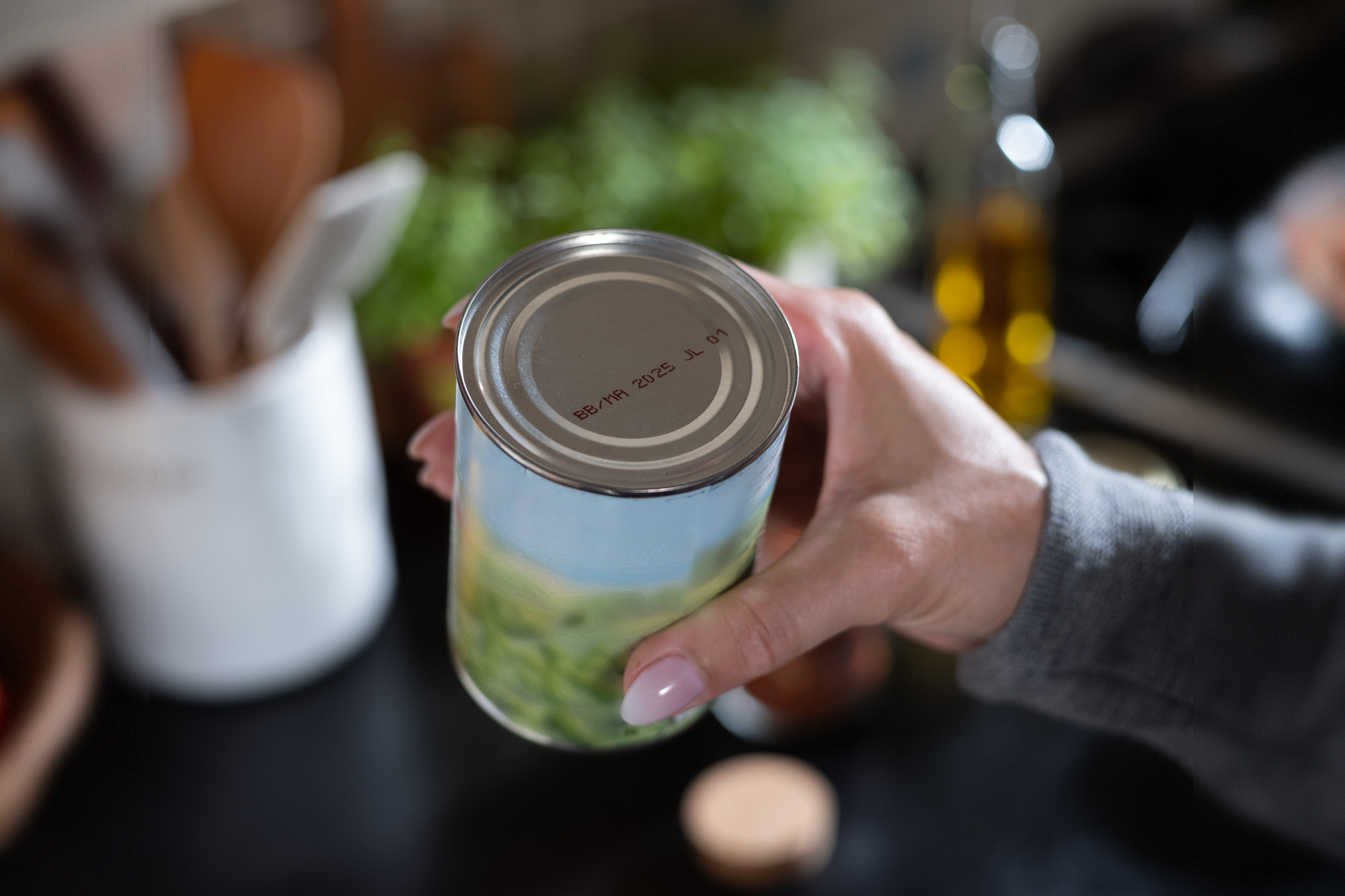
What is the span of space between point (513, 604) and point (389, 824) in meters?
0.52

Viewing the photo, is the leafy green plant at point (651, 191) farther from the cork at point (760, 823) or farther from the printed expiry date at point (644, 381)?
the printed expiry date at point (644, 381)

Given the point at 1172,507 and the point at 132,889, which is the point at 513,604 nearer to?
the point at 1172,507

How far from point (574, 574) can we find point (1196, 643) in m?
0.37

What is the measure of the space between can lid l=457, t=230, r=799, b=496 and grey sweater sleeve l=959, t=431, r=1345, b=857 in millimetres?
210

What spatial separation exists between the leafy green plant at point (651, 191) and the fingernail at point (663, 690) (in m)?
0.61

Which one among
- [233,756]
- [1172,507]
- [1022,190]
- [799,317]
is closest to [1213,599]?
[1172,507]

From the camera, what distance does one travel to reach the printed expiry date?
0.40 m

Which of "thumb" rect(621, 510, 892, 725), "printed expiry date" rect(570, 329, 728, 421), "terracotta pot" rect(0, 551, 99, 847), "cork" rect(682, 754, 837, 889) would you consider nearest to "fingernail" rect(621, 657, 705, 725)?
"thumb" rect(621, 510, 892, 725)

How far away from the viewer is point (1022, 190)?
3.56 ft

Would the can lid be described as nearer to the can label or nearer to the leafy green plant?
the can label

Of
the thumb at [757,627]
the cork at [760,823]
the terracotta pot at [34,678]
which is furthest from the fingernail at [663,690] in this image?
the terracotta pot at [34,678]

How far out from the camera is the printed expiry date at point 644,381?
1.31ft

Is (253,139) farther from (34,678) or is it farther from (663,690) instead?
(663,690)

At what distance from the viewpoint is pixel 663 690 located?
431 mm
